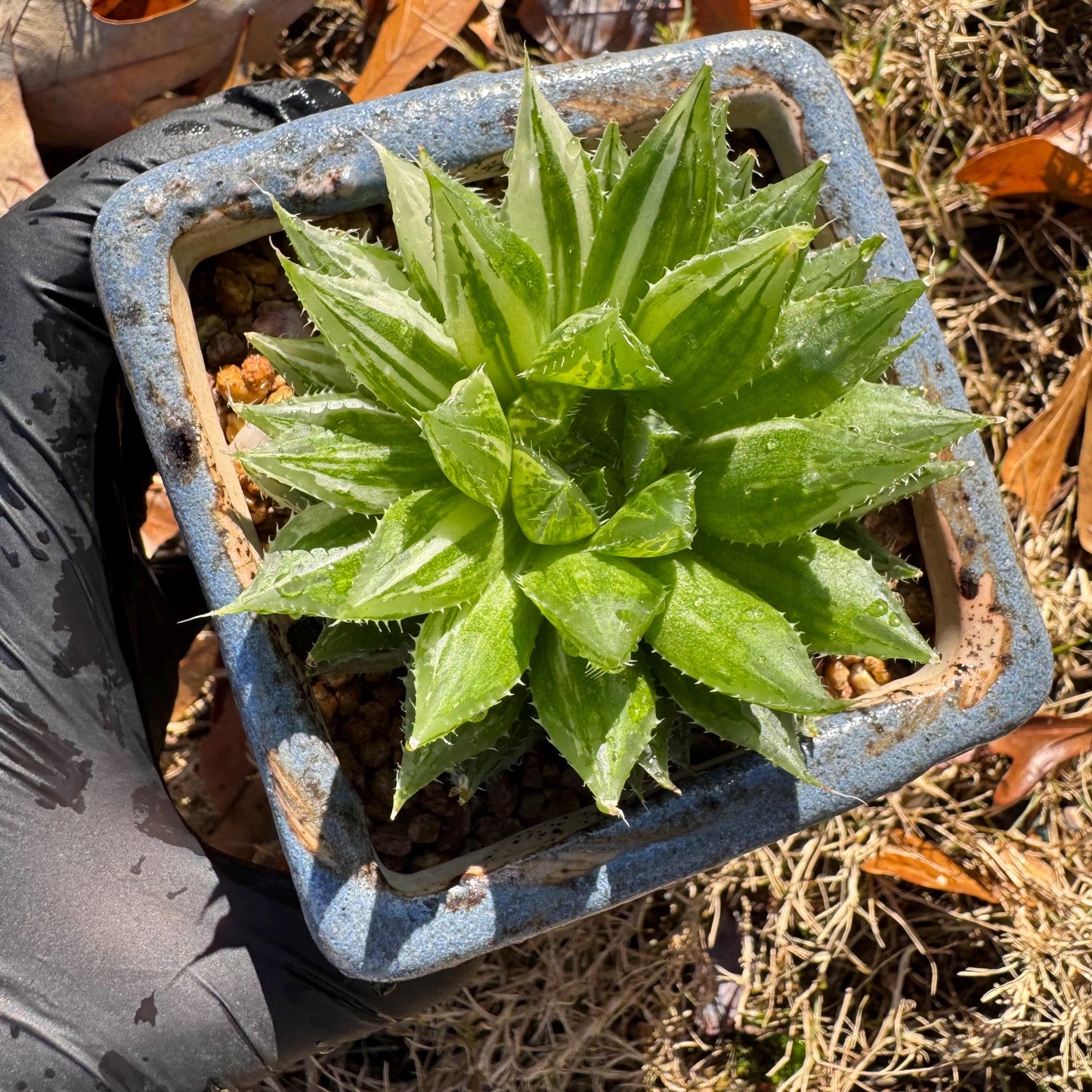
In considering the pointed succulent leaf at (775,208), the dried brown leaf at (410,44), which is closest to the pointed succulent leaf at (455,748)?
the pointed succulent leaf at (775,208)

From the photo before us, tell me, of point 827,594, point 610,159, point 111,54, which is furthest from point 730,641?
point 111,54

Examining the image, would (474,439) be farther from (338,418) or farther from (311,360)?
(311,360)

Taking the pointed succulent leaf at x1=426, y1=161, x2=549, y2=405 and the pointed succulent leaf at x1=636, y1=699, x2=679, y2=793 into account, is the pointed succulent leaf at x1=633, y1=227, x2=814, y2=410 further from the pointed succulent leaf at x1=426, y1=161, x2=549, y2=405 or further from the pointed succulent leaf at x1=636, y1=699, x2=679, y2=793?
the pointed succulent leaf at x1=636, y1=699, x2=679, y2=793

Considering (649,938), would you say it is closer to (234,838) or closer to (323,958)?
(323,958)

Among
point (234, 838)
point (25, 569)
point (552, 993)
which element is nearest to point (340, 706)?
point (25, 569)

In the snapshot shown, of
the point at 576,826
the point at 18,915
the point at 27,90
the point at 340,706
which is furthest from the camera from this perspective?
the point at 27,90

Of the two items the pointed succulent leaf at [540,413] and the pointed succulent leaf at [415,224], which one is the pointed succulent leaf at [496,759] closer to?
the pointed succulent leaf at [540,413]
